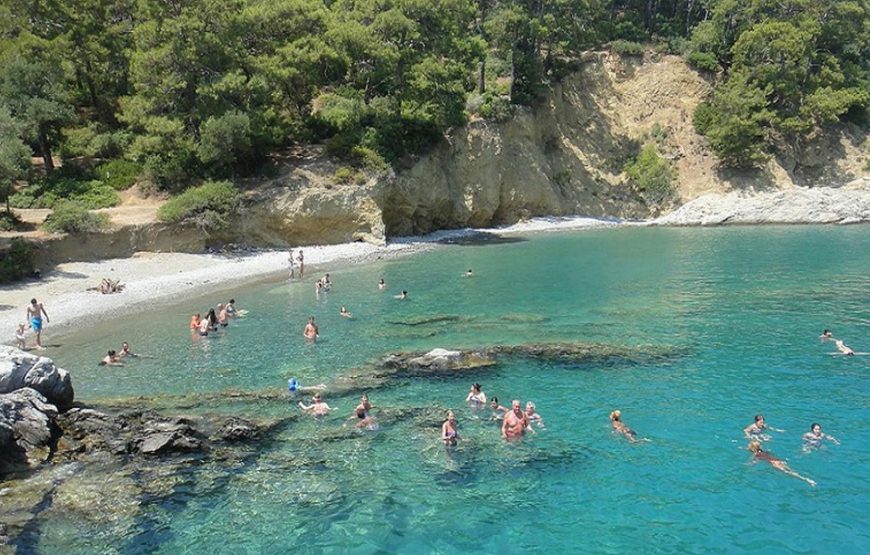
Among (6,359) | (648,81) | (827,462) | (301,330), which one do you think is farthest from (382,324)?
(648,81)

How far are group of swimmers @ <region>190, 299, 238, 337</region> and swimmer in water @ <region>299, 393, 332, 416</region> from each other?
11021 mm

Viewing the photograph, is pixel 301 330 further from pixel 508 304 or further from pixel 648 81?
pixel 648 81

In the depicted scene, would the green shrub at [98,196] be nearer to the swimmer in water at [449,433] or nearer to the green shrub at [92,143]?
the green shrub at [92,143]

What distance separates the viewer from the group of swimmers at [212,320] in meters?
30.3

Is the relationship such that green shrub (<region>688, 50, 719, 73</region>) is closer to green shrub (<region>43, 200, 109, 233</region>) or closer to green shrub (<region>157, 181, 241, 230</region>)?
green shrub (<region>157, 181, 241, 230</region>)

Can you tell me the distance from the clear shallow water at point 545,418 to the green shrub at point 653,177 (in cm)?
2843

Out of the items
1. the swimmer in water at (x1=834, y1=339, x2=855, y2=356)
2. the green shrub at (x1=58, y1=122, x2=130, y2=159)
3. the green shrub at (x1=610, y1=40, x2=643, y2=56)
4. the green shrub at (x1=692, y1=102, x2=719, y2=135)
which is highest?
the green shrub at (x1=610, y1=40, x2=643, y2=56)

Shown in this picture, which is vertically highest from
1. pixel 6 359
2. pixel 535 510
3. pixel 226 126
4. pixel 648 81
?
pixel 648 81

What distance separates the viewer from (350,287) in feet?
131

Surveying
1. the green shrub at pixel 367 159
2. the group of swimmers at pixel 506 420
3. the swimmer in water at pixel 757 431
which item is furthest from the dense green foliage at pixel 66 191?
the swimmer in water at pixel 757 431

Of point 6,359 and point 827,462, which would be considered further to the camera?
point 6,359

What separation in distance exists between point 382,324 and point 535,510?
57.6ft

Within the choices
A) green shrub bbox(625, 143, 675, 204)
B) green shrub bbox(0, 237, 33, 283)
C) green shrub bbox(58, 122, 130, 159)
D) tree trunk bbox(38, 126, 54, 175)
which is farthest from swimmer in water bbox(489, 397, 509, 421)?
green shrub bbox(625, 143, 675, 204)

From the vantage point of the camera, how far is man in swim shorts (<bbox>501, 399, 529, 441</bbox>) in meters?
18.7
